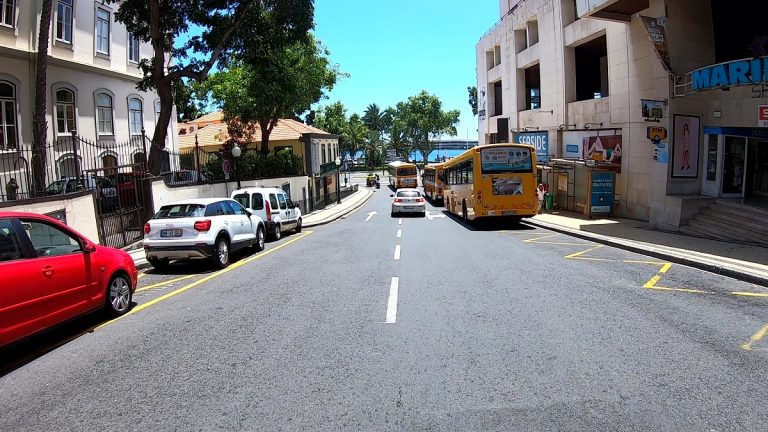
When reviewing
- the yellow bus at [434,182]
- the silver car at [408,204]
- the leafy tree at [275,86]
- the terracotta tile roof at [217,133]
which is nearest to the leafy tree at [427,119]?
the yellow bus at [434,182]

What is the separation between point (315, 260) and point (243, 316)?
5.62 metres

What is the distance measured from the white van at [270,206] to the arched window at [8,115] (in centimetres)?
865

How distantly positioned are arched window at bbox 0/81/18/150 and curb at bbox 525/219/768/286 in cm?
2050

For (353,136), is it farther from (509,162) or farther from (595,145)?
(509,162)

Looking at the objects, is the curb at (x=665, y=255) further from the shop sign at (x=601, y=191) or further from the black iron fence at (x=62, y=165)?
the black iron fence at (x=62, y=165)

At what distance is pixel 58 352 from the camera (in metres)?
6.28

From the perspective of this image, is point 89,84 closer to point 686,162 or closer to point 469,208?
point 469,208

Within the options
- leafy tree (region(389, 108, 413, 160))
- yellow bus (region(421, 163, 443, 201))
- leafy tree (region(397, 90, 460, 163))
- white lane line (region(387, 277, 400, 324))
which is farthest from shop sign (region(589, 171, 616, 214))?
leafy tree (region(389, 108, 413, 160))

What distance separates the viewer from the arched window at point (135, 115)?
87.6ft

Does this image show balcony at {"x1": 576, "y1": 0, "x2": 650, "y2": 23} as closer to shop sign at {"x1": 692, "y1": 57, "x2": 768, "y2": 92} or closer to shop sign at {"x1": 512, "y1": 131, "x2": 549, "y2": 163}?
shop sign at {"x1": 692, "y1": 57, "x2": 768, "y2": 92}

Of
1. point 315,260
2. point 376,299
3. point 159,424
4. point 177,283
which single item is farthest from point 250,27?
point 159,424

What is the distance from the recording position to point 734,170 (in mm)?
18203

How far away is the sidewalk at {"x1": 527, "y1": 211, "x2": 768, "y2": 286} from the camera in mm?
10795

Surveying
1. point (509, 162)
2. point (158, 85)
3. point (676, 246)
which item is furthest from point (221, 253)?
point (509, 162)
